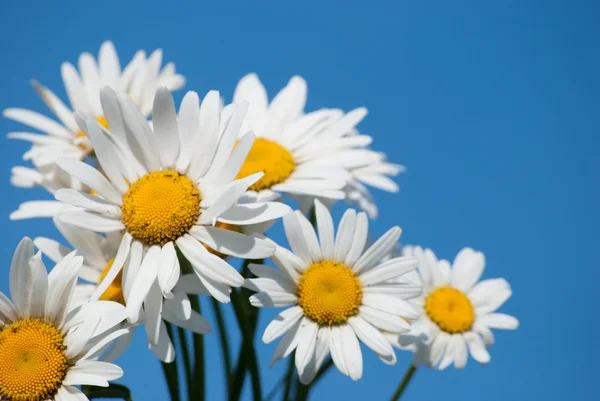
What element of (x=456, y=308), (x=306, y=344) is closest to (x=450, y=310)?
(x=456, y=308)

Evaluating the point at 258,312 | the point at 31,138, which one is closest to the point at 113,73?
the point at 31,138

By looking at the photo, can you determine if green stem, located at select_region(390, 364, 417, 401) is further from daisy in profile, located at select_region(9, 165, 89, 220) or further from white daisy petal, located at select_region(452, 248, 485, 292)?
daisy in profile, located at select_region(9, 165, 89, 220)

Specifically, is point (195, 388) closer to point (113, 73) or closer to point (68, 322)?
point (68, 322)

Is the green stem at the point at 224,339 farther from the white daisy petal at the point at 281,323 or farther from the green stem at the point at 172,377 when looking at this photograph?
the white daisy petal at the point at 281,323

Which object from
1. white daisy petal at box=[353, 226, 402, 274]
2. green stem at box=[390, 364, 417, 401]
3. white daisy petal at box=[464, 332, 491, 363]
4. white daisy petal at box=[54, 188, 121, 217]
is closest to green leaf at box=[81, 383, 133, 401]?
white daisy petal at box=[54, 188, 121, 217]

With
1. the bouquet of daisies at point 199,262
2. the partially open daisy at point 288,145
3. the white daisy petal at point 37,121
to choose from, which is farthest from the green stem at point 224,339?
the white daisy petal at point 37,121

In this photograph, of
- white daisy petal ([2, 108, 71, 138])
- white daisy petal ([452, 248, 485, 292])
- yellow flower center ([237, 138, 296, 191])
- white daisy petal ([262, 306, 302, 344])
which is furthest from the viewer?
white daisy petal ([2, 108, 71, 138])
